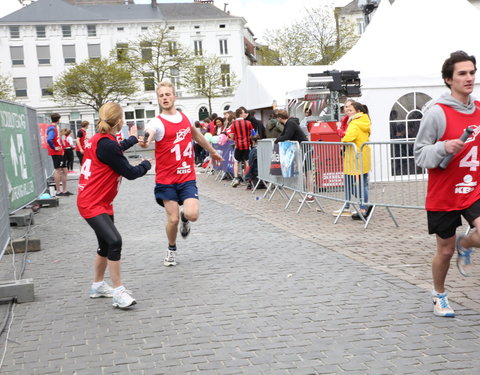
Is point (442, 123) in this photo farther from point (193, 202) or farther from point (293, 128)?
point (293, 128)

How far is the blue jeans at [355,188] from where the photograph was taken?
927cm

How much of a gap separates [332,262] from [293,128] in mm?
5829

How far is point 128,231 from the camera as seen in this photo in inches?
388

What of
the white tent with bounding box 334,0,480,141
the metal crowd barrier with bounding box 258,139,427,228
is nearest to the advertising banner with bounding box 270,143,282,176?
the metal crowd barrier with bounding box 258,139,427,228

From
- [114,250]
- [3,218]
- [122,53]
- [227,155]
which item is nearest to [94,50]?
[122,53]

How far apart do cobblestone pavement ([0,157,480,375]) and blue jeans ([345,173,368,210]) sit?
1.79 ft

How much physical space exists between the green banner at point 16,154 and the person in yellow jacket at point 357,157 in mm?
4871

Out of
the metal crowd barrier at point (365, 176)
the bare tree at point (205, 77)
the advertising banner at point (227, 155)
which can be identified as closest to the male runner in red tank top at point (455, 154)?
the metal crowd barrier at point (365, 176)

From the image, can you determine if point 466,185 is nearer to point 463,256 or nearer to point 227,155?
point 463,256

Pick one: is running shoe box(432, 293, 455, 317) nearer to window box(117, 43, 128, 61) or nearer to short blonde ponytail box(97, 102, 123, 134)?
short blonde ponytail box(97, 102, 123, 134)

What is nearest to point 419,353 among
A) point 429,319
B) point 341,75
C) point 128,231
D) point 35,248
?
point 429,319

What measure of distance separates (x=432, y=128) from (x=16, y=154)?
22.3 feet

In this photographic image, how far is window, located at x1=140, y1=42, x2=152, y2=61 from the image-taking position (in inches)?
2261

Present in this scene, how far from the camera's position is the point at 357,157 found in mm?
9281
